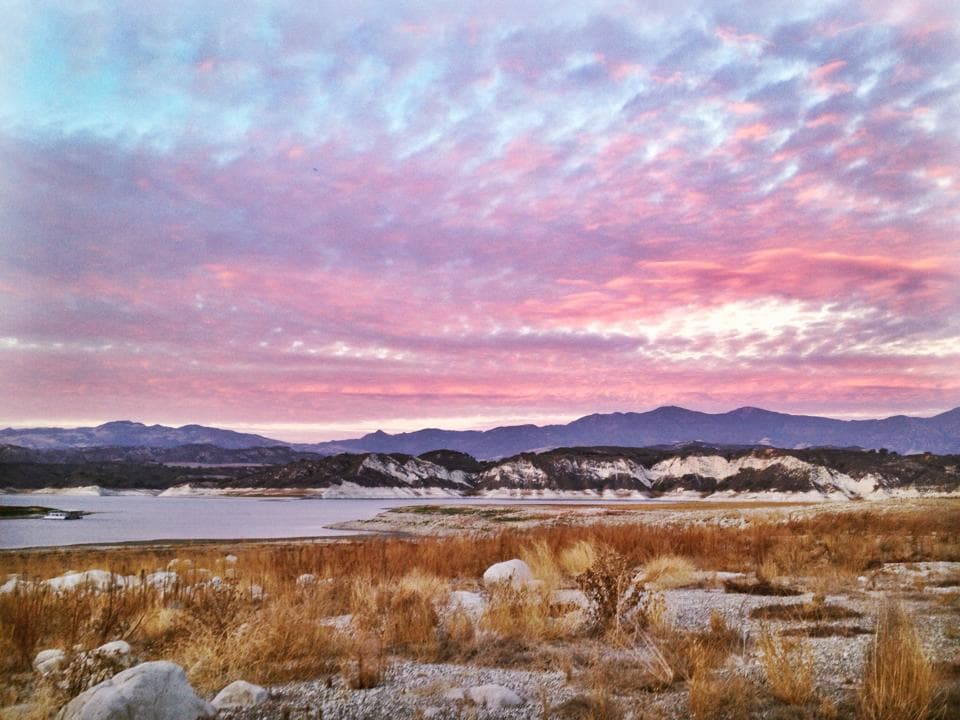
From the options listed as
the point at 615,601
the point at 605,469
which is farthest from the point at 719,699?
the point at 605,469

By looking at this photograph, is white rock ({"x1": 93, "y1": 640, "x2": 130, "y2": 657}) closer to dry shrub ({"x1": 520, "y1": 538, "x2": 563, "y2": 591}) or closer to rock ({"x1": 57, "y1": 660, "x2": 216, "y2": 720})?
rock ({"x1": 57, "y1": 660, "x2": 216, "y2": 720})

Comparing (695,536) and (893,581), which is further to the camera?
(695,536)

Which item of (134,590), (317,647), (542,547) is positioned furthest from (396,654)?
(542,547)

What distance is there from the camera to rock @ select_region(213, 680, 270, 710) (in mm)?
5379

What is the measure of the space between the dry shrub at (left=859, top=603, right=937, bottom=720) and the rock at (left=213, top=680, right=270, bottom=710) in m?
4.52

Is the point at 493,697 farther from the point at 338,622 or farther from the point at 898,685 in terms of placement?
the point at 338,622

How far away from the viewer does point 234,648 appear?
21.3ft

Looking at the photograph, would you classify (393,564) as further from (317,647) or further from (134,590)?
(317,647)

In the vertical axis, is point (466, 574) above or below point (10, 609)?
below

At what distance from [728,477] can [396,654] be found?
147 m

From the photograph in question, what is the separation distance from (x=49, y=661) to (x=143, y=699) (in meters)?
1.92

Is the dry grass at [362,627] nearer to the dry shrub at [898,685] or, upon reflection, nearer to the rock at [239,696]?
the dry shrub at [898,685]

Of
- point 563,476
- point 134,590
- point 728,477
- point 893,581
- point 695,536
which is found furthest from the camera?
point 563,476

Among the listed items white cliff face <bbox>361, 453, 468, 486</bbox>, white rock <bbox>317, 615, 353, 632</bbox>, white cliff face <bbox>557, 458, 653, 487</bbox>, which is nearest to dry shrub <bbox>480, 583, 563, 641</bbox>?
white rock <bbox>317, 615, 353, 632</bbox>
